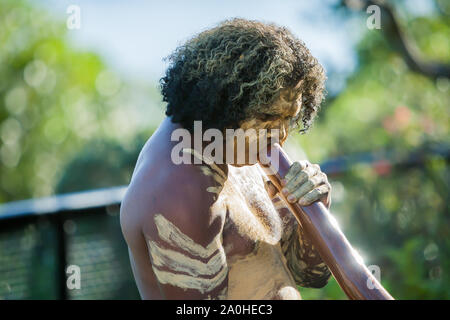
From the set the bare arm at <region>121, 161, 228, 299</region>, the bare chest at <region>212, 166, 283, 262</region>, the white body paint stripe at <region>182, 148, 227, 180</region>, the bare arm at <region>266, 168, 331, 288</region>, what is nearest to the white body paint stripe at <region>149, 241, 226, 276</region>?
the bare arm at <region>121, 161, 228, 299</region>

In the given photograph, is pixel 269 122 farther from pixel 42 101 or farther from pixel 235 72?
pixel 42 101

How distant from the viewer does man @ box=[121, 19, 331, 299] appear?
172 centimetres

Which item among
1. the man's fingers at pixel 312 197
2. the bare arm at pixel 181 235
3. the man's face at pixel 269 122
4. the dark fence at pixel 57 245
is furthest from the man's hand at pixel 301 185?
the dark fence at pixel 57 245

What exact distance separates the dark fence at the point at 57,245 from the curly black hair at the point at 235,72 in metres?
2.16

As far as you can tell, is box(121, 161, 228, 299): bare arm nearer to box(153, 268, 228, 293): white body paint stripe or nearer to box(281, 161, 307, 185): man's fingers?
box(153, 268, 228, 293): white body paint stripe

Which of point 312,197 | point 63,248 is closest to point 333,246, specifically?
point 312,197

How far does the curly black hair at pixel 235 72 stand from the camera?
1.71 meters

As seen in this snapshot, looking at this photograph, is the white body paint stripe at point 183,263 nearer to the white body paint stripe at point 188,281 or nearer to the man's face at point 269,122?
the white body paint stripe at point 188,281

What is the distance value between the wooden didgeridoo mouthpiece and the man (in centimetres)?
4

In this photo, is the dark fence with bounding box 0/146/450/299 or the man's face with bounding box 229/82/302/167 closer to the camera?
the man's face with bounding box 229/82/302/167

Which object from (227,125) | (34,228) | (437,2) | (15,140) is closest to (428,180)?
(34,228)

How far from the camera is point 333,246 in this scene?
176 centimetres

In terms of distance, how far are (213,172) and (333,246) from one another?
1.41 ft
